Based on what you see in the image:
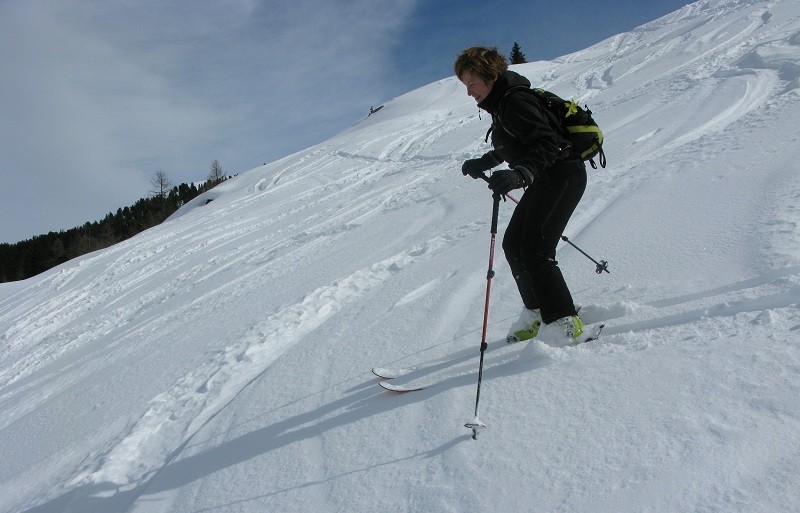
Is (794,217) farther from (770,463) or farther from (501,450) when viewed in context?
(501,450)

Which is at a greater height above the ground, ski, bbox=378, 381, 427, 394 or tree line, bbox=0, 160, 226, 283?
tree line, bbox=0, 160, 226, 283

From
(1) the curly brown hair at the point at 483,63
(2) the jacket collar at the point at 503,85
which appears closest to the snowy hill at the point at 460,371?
(2) the jacket collar at the point at 503,85

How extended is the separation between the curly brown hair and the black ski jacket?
0.15ft

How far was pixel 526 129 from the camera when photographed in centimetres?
266

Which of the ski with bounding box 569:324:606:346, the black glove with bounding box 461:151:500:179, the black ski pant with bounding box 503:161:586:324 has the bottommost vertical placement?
the ski with bounding box 569:324:606:346

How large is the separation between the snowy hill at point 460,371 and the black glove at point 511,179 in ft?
3.05

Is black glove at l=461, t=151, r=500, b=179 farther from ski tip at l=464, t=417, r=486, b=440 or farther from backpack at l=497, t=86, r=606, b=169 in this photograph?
ski tip at l=464, t=417, r=486, b=440

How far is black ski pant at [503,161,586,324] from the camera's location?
287 centimetres

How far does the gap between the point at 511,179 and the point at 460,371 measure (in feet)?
3.87

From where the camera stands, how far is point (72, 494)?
118 inches

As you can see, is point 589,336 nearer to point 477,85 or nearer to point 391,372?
point 391,372

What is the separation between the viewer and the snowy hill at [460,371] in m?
1.91

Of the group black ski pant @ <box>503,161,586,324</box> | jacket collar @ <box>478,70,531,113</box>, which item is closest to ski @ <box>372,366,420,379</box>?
black ski pant @ <box>503,161,586,324</box>

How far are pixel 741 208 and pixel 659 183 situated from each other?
156cm
